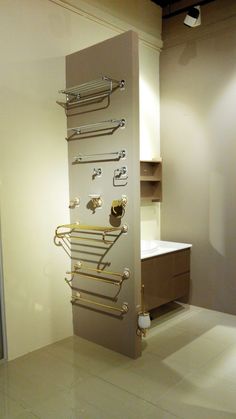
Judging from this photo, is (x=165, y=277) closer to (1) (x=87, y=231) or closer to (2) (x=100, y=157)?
(1) (x=87, y=231)

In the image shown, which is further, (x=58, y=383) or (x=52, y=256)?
(x=52, y=256)

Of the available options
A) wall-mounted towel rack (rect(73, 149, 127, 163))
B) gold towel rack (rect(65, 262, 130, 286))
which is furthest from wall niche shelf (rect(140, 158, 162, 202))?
gold towel rack (rect(65, 262, 130, 286))

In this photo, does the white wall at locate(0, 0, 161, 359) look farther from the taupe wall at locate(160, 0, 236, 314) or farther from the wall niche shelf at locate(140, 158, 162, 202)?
the taupe wall at locate(160, 0, 236, 314)

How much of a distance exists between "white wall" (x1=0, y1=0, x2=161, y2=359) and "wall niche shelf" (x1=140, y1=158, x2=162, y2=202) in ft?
3.57

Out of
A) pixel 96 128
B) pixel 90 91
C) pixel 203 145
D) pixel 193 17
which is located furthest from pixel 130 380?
pixel 193 17

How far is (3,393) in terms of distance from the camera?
2.29m

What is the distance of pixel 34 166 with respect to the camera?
284 cm

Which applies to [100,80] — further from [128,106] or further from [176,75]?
[176,75]

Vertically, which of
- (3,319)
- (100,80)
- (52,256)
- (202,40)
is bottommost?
(3,319)

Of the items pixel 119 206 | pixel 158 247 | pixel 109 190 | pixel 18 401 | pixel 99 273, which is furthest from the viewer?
pixel 158 247

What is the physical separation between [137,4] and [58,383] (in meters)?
3.70

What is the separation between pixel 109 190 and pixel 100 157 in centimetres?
29

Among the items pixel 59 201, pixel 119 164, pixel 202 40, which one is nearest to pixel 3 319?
pixel 59 201

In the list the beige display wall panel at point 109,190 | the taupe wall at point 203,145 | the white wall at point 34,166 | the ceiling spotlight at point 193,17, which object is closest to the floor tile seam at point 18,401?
→ the white wall at point 34,166
